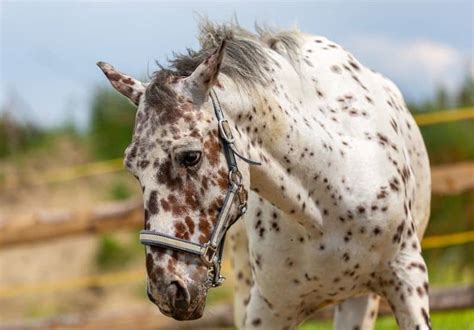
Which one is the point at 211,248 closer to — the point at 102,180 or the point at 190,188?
the point at 190,188

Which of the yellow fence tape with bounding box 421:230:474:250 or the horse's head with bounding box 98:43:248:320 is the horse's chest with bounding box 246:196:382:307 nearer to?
the horse's head with bounding box 98:43:248:320

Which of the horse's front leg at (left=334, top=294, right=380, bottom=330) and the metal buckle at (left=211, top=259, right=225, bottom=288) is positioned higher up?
the metal buckle at (left=211, top=259, right=225, bottom=288)

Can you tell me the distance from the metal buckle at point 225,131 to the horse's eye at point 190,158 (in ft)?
0.38

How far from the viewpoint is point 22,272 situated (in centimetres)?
1152

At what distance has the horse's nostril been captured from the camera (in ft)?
10.4

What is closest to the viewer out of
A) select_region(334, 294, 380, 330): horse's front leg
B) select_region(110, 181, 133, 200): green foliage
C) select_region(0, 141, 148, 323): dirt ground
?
select_region(334, 294, 380, 330): horse's front leg

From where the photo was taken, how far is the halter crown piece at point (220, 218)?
3.20 meters

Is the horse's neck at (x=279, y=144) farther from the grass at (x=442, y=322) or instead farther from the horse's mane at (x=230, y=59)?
the grass at (x=442, y=322)

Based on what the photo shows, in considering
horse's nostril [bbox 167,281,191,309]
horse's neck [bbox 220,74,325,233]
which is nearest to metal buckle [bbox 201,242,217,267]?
horse's nostril [bbox 167,281,191,309]

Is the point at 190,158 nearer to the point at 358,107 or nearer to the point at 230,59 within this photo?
the point at 230,59

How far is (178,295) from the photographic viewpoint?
317 centimetres

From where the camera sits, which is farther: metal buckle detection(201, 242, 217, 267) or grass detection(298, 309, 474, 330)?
grass detection(298, 309, 474, 330)

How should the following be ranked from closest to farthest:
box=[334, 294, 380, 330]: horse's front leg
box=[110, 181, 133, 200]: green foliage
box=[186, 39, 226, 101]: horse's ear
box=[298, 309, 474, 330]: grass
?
box=[186, 39, 226, 101]: horse's ear, box=[334, 294, 380, 330]: horse's front leg, box=[298, 309, 474, 330]: grass, box=[110, 181, 133, 200]: green foliage

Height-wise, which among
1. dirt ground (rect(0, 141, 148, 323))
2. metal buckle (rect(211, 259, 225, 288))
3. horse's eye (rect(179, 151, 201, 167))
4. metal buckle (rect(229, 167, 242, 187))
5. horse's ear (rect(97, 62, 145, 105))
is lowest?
dirt ground (rect(0, 141, 148, 323))
